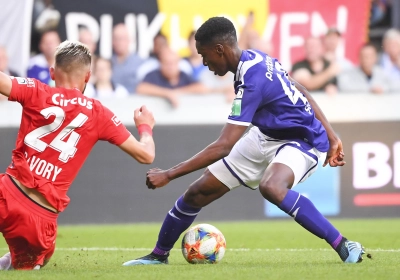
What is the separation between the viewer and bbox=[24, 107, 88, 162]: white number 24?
5637mm

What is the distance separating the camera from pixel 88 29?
13812mm

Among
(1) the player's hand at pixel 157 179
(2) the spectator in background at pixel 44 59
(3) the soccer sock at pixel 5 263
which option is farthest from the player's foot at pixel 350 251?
(2) the spectator in background at pixel 44 59

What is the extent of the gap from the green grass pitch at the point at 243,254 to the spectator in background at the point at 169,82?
8.41 feet

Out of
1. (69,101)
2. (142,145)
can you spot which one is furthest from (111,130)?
(69,101)

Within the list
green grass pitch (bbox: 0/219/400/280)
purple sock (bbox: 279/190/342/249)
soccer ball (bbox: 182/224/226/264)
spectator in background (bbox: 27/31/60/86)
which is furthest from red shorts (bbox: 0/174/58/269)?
spectator in background (bbox: 27/31/60/86)

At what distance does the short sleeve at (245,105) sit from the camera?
6000 mm

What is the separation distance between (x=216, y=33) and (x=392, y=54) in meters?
8.66

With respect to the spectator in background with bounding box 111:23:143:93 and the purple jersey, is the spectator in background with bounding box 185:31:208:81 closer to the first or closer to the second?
the spectator in background with bounding box 111:23:143:93

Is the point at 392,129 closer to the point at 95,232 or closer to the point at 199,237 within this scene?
the point at 95,232

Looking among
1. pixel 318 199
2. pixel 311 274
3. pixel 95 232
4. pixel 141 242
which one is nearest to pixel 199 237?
pixel 311 274

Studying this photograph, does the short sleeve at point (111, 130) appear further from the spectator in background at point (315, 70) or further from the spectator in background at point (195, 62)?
the spectator in background at point (315, 70)

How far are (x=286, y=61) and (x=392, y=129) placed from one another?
2.22m

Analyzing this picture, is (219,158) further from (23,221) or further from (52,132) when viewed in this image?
(23,221)

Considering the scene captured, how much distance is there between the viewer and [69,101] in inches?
224
